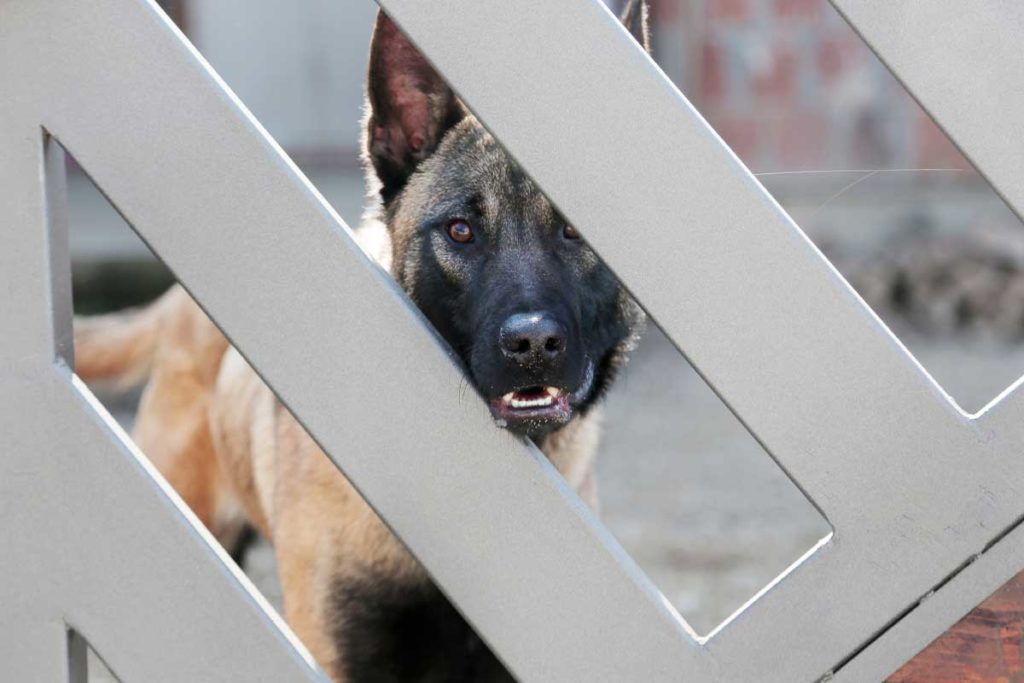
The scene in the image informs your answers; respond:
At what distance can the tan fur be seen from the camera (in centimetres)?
267

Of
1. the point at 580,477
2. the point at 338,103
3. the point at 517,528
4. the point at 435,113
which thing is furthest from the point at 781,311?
the point at 338,103

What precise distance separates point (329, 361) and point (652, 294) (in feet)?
1.27

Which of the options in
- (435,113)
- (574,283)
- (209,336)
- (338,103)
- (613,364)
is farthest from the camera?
(338,103)

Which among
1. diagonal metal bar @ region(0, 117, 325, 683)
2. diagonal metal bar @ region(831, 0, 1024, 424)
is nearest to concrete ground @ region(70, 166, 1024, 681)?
diagonal metal bar @ region(831, 0, 1024, 424)

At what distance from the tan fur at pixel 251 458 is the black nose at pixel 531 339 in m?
0.70

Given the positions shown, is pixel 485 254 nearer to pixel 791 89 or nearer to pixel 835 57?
pixel 791 89

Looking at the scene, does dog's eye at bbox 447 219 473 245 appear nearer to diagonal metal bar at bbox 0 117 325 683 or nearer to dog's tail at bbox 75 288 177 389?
diagonal metal bar at bbox 0 117 325 683

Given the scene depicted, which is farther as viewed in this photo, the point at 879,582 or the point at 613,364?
the point at 613,364

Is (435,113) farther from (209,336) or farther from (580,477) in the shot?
(209,336)

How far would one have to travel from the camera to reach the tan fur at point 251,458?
2.67 m

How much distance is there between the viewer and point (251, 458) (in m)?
3.54

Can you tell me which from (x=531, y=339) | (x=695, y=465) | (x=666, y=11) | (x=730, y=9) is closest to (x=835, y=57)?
(x=730, y=9)

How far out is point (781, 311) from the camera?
4.62 feet

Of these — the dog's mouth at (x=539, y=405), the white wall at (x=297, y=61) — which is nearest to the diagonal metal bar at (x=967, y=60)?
the dog's mouth at (x=539, y=405)
